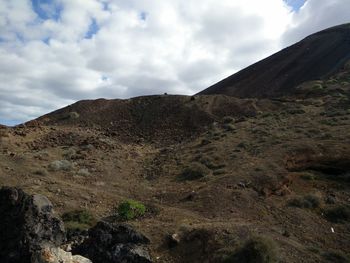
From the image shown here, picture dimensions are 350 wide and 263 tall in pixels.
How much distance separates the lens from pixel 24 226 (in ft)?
36.4

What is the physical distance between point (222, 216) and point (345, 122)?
1456 centimetres

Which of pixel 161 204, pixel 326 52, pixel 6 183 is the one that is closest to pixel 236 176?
pixel 161 204

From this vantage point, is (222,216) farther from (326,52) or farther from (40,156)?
(326,52)

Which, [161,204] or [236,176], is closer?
[161,204]

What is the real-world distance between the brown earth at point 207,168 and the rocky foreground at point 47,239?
31.7 inches

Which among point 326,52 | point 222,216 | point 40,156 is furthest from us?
point 326,52

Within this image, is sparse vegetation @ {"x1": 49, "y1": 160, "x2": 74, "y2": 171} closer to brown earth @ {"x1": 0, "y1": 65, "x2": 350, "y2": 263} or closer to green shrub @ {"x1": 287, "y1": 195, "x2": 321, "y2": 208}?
brown earth @ {"x1": 0, "y1": 65, "x2": 350, "y2": 263}

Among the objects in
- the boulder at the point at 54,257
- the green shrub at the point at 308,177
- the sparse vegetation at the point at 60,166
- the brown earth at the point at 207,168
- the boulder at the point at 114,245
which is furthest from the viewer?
the sparse vegetation at the point at 60,166

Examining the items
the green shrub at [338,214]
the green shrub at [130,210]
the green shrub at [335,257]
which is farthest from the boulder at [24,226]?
the green shrub at [338,214]

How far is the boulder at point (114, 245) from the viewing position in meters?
11.2

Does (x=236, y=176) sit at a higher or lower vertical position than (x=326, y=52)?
lower

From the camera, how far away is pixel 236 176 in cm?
1803

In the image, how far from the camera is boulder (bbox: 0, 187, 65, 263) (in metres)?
10.7

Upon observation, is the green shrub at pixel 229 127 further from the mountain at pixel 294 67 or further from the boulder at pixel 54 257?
the mountain at pixel 294 67
